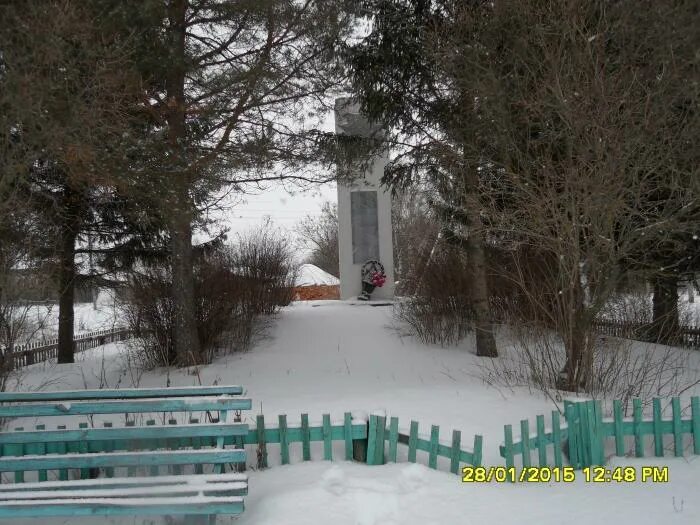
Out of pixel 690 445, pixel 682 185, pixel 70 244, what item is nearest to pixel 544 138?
pixel 682 185

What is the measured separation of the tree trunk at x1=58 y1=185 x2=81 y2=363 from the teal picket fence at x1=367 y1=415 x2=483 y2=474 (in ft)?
24.1

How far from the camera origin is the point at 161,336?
8.84 meters

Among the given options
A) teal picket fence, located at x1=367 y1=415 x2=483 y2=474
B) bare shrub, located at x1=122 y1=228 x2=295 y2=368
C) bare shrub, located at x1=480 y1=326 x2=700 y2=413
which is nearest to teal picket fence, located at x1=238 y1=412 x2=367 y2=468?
teal picket fence, located at x1=367 y1=415 x2=483 y2=474

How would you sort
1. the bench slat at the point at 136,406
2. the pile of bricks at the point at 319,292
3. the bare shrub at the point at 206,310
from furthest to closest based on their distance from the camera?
the pile of bricks at the point at 319,292 < the bare shrub at the point at 206,310 < the bench slat at the point at 136,406

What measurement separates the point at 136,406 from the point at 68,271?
7301 millimetres

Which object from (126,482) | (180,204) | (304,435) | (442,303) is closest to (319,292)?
(442,303)

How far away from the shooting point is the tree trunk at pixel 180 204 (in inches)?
254

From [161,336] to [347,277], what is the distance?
824 centimetres

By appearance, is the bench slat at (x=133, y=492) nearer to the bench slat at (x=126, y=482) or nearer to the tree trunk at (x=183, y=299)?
the bench slat at (x=126, y=482)

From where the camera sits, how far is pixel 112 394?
4.12 meters

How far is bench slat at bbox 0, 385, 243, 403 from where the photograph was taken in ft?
13.3

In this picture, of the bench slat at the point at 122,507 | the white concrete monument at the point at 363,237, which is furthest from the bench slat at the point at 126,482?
the white concrete monument at the point at 363,237

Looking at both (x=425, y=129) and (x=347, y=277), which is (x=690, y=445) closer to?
(x=425, y=129)

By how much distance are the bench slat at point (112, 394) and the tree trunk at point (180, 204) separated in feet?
9.00
